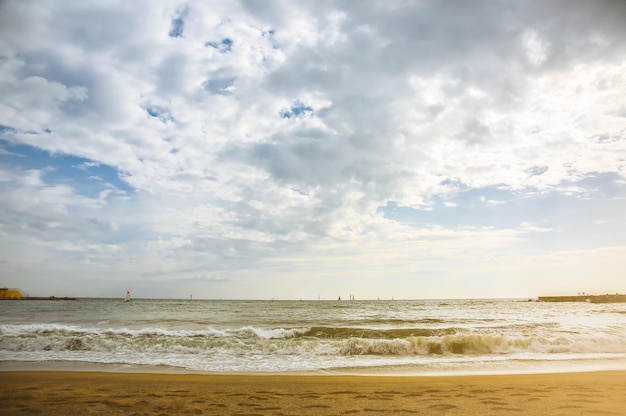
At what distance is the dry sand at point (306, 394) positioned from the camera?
6.70m

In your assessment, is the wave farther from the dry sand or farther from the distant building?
the distant building

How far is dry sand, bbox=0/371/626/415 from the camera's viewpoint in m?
6.70

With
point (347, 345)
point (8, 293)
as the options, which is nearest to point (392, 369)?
point (347, 345)

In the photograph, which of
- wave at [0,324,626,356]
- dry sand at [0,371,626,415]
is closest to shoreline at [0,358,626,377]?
dry sand at [0,371,626,415]

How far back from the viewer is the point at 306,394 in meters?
8.01

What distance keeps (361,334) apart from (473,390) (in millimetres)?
14455

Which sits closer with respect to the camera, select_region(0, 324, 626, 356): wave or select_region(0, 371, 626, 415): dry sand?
select_region(0, 371, 626, 415): dry sand

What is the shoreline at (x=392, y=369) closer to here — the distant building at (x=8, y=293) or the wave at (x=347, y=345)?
the wave at (x=347, y=345)

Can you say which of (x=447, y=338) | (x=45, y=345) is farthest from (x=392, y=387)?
(x=45, y=345)

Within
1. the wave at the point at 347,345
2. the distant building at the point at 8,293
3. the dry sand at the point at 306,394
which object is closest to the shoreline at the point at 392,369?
the dry sand at the point at 306,394

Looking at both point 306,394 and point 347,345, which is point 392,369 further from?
point 306,394

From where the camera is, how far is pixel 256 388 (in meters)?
8.63

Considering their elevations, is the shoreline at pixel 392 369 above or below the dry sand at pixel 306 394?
below

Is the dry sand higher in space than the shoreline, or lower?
higher
